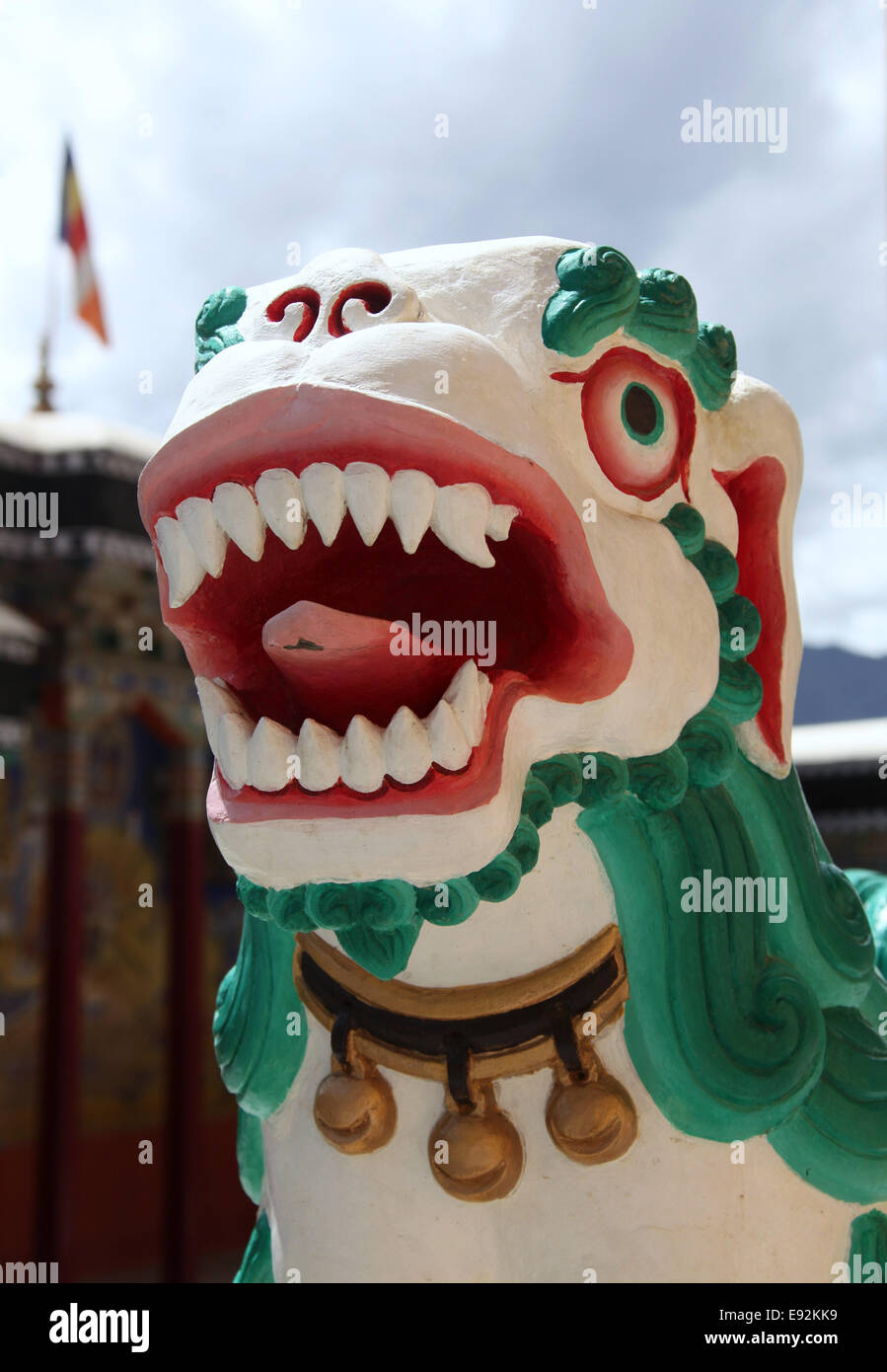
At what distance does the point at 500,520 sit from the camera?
100 cm

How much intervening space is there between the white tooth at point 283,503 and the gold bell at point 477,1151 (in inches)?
20.8

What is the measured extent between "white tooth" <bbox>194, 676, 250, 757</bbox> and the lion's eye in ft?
1.24

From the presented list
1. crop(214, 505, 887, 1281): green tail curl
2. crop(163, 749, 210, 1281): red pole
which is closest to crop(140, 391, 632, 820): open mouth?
crop(214, 505, 887, 1281): green tail curl

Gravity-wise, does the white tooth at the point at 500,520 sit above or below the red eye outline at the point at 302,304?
below

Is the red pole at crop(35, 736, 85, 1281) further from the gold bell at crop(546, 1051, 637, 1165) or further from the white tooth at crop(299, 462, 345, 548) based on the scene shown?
the white tooth at crop(299, 462, 345, 548)

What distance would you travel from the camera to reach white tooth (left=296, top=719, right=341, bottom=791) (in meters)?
0.95

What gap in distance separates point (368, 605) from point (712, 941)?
44cm

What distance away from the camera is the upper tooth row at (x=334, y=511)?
947 mm

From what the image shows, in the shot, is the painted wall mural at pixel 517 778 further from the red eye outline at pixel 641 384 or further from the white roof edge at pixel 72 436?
the white roof edge at pixel 72 436

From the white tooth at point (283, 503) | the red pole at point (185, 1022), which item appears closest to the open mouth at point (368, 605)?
the white tooth at point (283, 503)

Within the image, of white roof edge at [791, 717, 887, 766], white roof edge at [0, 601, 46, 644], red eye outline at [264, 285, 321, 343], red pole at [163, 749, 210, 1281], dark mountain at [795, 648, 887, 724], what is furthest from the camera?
dark mountain at [795, 648, 887, 724]

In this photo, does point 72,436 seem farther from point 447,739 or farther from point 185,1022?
point 447,739

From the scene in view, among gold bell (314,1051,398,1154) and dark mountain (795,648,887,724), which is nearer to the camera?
gold bell (314,1051,398,1154)
